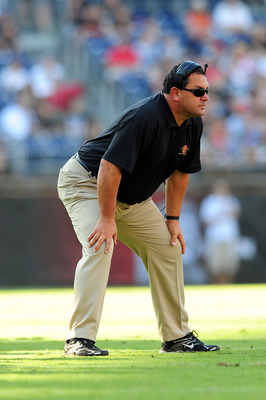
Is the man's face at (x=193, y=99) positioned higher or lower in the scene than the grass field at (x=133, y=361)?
higher

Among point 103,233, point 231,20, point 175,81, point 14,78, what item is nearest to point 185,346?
point 103,233

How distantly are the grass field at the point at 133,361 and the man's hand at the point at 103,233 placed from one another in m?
0.78

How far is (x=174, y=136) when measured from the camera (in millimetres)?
6008

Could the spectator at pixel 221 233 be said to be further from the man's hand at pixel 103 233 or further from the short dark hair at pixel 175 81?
the man's hand at pixel 103 233

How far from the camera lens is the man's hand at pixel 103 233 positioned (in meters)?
5.84

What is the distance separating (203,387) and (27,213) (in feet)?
41.8

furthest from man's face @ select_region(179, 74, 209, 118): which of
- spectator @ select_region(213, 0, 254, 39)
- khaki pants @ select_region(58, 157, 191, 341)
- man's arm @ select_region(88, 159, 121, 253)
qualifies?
spectator @ select_region(213, 0, 254, 39)

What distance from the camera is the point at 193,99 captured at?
19.3 feet

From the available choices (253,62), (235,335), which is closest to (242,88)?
(253,62)

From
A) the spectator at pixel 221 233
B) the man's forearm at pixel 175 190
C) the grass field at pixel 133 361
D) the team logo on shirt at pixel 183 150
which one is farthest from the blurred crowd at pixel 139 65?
the team logo on shirt at pixel 183 150

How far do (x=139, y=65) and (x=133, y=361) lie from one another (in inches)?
571

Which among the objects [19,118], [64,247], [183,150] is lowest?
[64,247]

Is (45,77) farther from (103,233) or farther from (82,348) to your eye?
(82,348)

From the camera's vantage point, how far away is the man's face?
589 cm
